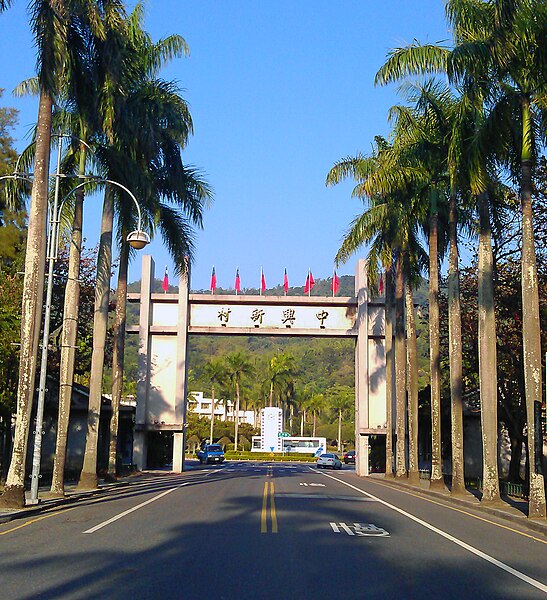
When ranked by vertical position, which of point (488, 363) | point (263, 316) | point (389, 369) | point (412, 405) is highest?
point (263, 316)

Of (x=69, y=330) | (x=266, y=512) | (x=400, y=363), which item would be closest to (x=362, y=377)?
(x=400, y=363)

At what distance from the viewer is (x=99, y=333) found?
29125 millimetres

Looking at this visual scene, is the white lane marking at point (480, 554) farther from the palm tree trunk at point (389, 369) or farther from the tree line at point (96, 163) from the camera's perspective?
the palm tree trunk at point (389, 369)

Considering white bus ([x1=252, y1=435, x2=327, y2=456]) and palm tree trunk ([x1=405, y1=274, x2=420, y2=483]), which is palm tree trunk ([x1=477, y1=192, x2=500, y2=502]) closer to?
palm tree trunk ([x1=405, y1=274, x2=420, y2=483])

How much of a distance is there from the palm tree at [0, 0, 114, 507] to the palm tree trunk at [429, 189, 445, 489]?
709 inches

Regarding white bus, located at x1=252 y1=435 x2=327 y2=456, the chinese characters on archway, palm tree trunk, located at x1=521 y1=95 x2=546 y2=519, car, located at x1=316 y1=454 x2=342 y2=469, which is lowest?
car, located at x1=316 y1=454 x2=342 y2=469

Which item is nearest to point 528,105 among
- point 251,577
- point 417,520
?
point 417,520

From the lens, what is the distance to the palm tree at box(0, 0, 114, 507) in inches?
788

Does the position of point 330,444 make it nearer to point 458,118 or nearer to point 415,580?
point 458,118

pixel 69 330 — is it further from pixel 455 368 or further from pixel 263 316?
pixel 263 316

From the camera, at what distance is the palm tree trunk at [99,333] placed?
→ 28391mm

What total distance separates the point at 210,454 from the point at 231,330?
69.3ft

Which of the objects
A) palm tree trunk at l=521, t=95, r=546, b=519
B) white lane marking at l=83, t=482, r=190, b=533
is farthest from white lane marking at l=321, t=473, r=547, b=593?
white lane marking at l=83, t=482, r=190, b=533

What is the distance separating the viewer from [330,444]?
13250 cm
